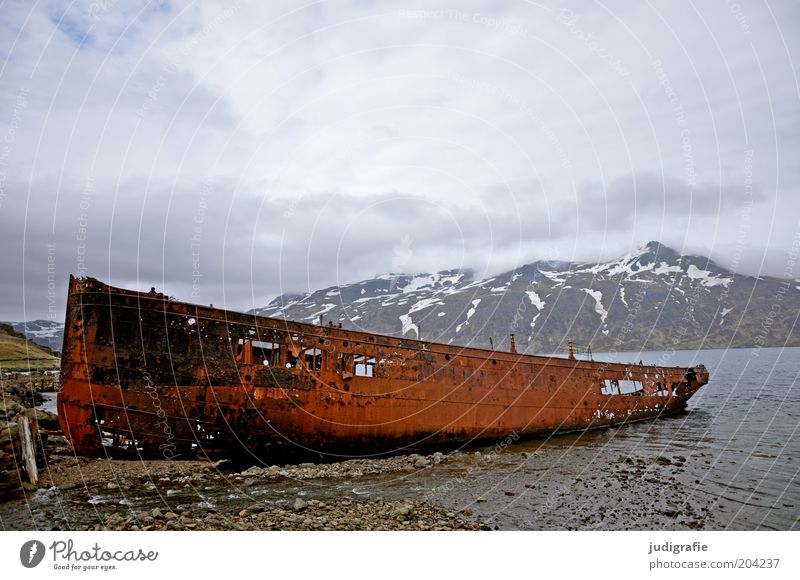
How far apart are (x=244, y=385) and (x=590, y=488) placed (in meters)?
11.2

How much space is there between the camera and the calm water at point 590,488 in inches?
407

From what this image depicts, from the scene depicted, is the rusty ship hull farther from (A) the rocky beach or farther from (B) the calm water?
(B) the calm water

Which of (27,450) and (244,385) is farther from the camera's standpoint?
(244,385)

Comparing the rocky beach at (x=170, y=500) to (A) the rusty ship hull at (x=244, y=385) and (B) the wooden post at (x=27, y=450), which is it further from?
(A) the rusty ship hull at (x=244, y=385)

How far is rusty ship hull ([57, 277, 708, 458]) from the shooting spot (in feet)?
42.7

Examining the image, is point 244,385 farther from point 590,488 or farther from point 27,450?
point 590,488

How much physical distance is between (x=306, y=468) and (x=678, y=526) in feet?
34.2

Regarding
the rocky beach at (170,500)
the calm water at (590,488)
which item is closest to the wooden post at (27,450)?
the rocky beach at (170,500)

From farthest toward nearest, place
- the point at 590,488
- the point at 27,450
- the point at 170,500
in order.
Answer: the point at 590,488 < the point at 27,450 < the point at 170,500

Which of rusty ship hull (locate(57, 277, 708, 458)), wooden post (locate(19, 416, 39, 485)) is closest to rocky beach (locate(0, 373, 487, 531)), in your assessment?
wooden post (locate(19, 416, 39, 485))

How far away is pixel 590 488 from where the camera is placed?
12781mm

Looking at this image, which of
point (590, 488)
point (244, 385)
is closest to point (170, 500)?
point (244, 385)

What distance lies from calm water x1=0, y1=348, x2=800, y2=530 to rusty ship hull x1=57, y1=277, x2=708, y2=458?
2.14 metres

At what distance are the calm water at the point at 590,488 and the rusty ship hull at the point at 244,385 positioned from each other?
2137mm
